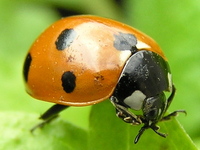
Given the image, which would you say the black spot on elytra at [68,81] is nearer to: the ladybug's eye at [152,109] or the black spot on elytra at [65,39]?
the black spot on elytra at [65,39]

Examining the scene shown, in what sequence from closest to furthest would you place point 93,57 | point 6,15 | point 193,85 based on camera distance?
point 93,57 < point 193,85 < point 6,15

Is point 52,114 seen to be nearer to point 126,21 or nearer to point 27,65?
point 27,65

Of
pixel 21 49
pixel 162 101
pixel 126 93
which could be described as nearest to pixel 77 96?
pixel 126 93

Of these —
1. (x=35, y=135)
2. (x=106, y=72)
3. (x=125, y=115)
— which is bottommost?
(x=35, y=135)

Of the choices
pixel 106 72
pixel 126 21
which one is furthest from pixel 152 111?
pixel 126 21

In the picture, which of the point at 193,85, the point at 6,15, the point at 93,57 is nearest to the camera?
the point at 93,57

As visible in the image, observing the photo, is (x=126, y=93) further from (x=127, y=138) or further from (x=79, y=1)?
(x=79, y=1)

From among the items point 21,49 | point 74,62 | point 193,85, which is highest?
point 74,62

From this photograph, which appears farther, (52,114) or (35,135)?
(52,114)
